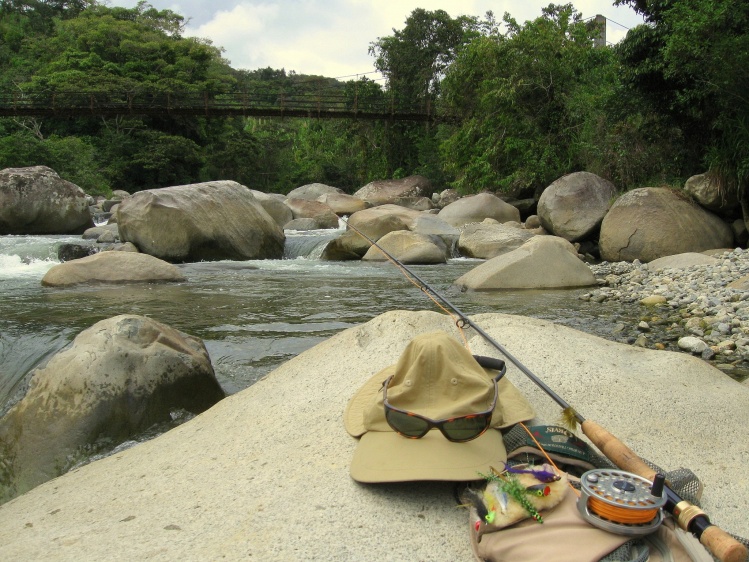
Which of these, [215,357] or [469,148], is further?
[469,148]

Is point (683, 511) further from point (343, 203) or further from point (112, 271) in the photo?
point (343, 203)

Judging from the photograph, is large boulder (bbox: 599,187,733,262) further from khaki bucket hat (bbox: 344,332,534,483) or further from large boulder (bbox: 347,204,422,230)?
khaki bucket hat (bbox: 344,332,534,483)

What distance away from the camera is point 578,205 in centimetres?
1335

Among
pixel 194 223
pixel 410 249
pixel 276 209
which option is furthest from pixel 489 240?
pixel 276 209

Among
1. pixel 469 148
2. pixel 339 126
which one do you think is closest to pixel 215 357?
pixel 469 148

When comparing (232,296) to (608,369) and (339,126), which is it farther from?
(339,126)

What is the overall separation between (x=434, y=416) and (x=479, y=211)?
14.8 meters

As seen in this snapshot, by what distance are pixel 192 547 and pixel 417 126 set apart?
103 feet

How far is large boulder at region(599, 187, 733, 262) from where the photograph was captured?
11.0 m

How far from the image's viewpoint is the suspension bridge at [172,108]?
2691 centimetres

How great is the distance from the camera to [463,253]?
1304 cm

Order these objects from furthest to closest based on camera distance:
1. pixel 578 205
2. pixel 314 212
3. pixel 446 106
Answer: pixel 446 106 → pixel 314 212 → pixel 578 205

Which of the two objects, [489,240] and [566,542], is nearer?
[566,542]

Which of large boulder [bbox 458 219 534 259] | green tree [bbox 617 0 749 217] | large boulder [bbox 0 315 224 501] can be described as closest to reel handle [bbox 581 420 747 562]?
large boulder [bbox 0 315 224 501]
